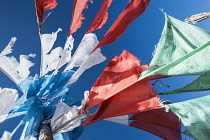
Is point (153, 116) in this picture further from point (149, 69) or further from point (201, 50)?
point (201, 50)

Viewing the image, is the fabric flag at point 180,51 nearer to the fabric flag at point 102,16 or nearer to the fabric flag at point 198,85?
the fabric flag at point 198,85

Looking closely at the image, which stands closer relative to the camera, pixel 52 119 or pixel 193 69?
pixel 193 69

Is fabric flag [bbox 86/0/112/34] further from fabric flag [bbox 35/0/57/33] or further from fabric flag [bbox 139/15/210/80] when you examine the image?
fabric flag [bbox 139/15/210/80]

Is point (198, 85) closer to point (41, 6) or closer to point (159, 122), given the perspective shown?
point (159, 122)

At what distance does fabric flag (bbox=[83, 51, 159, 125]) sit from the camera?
2348 mm

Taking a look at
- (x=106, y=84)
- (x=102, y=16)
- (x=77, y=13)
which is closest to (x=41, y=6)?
(x=77, y=13)

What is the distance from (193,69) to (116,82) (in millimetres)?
722

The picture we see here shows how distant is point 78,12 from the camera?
8.89 ft

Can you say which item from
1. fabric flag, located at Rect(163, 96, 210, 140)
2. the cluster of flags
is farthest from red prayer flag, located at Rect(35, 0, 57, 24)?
fabric flag, located at Rect(163, 96, 210, 140)

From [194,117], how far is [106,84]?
83cm

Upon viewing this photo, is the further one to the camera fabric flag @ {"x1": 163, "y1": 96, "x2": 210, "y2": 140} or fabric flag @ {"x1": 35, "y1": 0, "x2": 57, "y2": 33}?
fabric flag @ {"x1": 35, "y1": 0, "x2": 57, "y2": 33}

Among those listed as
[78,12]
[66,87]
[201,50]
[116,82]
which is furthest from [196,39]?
[66,87]

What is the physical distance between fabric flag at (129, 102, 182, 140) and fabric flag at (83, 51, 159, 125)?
322mm

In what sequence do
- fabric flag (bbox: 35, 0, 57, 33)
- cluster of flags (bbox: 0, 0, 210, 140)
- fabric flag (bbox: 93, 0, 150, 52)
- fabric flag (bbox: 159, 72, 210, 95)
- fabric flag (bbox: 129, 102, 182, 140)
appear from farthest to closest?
fabric flag (bbox: 129, 102, 182, 140), fabric flag (bbox: 35, 0, 57, 33), fabric flag (bbox: 93, 0, 150, 52), fabric flag (bbox: 159, 72, 210, 95), cluster of flags (bbox: 0, 0, 210, 140)
